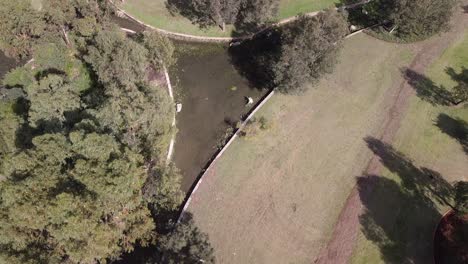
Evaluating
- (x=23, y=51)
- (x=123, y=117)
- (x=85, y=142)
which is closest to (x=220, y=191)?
(x=123, y=117)

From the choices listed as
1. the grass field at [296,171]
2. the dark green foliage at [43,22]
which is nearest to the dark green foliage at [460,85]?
the grass field at [296,171]

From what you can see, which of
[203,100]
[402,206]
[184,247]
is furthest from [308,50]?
[184,247]

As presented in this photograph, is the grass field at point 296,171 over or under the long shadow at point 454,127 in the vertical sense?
under

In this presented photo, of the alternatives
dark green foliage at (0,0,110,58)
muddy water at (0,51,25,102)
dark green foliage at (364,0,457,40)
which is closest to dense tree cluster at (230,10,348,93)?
dark green foliage at (364,0,457,40)

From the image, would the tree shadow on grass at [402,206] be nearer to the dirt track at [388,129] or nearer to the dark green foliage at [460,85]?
the dirt track at [388,129]

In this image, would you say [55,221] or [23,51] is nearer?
[55,221]

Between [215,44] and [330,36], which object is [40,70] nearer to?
[215,44]
